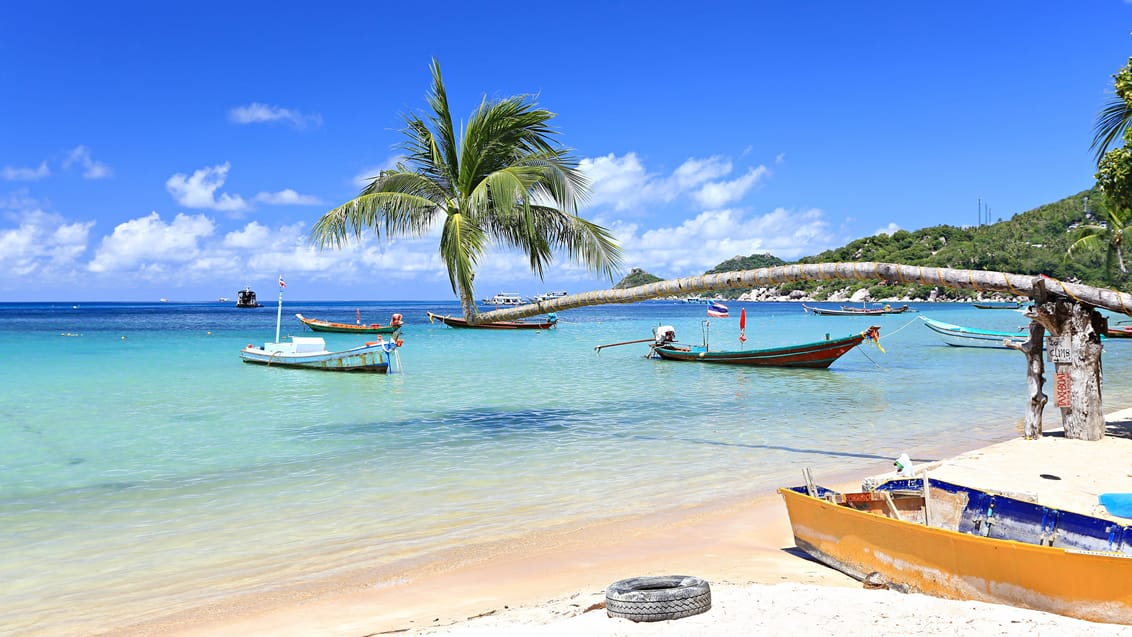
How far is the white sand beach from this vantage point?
4.85 meters

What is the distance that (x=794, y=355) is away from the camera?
27547mm

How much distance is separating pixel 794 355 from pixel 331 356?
17.3 metres

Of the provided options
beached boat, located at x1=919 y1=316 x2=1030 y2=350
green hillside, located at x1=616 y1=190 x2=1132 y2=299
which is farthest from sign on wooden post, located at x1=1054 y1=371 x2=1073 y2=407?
green hillside, located at x1=616 y1=190 x2=1132 y2=299

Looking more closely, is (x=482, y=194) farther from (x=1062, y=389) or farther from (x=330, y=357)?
(x=330, y=357)

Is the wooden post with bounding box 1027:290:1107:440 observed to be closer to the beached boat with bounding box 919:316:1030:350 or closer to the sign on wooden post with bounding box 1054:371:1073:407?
the sign on wooden post with bounding box 1054:371:1073:407

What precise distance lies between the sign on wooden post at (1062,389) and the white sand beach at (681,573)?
927mm

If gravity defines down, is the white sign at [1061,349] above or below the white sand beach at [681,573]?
above

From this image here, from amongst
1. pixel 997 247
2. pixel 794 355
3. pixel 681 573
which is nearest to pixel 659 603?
pixel 681 573

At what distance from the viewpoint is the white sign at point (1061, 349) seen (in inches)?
405

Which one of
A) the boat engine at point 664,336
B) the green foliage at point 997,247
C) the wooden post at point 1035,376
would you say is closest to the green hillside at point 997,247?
the green foliage at point 997,247

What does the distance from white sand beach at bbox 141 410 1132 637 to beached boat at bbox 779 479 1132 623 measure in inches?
6.0

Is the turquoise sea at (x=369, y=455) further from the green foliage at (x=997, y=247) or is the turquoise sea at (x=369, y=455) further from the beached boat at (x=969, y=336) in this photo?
the green foliage at (x=997, y=247)

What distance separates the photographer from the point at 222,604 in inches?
258

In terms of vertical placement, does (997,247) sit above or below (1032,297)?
above
